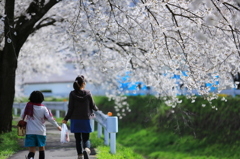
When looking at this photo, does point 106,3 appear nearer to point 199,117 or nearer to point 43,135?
point 43,135

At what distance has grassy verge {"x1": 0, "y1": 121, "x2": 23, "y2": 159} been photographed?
9.52m

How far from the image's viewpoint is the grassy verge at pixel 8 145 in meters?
9.52

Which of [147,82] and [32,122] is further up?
[147,82]

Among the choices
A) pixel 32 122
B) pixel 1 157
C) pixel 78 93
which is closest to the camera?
pixel 32 122

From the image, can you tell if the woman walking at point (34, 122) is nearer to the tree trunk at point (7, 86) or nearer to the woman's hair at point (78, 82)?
the woman's hair at point (78, 82)

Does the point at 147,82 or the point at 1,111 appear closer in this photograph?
the point at 1,111

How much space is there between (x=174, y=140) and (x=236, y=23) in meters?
9.05

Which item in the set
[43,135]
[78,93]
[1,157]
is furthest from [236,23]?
[1,157]

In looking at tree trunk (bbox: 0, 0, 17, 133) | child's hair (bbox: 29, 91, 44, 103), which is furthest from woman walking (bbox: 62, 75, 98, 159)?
tree trunk (bbox: 0, 0, 17, 133)

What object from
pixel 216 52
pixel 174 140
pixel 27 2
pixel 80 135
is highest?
Result: pixel 27 2

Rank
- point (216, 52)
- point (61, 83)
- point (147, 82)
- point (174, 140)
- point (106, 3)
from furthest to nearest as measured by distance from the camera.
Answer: point (61, 83), point (174, 140), point (147, 82), point (216, 52), point (106, 3)

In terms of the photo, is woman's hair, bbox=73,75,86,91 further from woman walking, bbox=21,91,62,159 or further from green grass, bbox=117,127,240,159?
green grass, bbox=117,127,240,159

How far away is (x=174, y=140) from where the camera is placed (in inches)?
697

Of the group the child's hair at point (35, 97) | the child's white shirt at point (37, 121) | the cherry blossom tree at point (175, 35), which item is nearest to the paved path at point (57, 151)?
the child's white shirt at point (37, 121)
